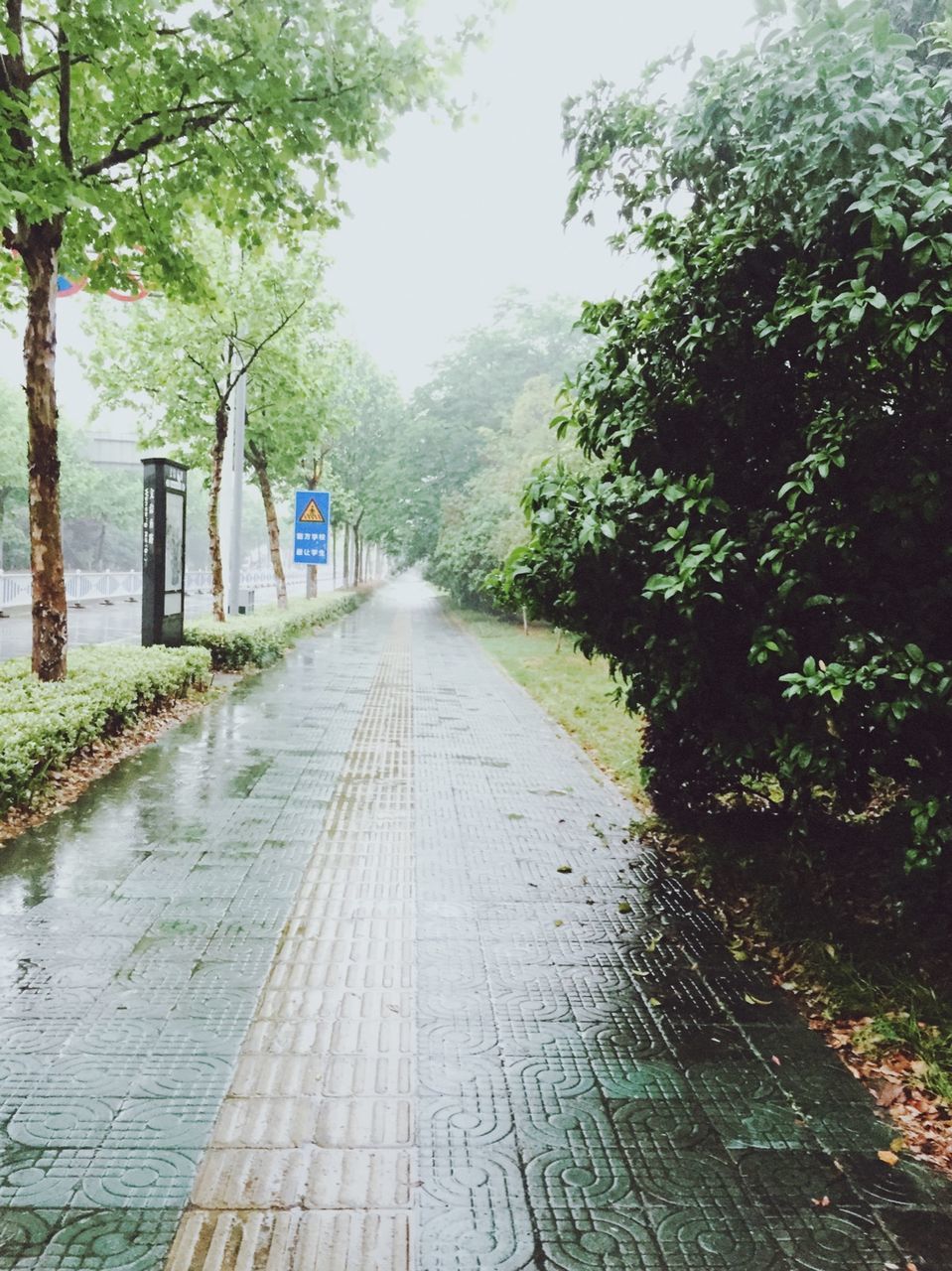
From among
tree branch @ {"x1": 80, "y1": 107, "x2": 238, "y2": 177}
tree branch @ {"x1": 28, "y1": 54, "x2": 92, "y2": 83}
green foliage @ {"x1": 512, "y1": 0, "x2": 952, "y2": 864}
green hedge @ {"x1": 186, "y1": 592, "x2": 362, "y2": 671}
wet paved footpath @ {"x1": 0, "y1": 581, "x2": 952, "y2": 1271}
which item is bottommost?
wet paved footpath @ {"x1": 0, "y1": 581, "x2": 952, "y2": 1271}

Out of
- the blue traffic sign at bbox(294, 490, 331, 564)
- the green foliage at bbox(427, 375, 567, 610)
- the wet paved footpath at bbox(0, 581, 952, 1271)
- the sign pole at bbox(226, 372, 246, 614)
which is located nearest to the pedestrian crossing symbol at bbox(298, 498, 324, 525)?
the blue traffic sign at bbox(294, 490, 331, 564)

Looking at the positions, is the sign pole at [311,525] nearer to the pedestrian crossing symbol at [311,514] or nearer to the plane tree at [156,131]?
the pedestrian crossing symbol at [311,514]

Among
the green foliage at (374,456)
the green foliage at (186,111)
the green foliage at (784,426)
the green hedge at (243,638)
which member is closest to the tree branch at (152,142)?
the green foliage at (186,111)

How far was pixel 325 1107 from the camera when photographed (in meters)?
2.97

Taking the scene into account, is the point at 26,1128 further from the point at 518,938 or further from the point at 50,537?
the point at 50,537

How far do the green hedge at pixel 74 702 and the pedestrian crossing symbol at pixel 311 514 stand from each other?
36.0 ft

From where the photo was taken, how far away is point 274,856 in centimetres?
543

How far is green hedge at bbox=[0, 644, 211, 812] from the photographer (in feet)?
19.0

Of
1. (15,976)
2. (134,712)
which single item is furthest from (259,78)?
(15,976)

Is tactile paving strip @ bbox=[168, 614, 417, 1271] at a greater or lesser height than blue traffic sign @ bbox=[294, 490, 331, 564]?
lesser

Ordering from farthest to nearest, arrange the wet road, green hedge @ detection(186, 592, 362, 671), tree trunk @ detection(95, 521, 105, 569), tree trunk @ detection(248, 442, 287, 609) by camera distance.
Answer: tree trunk @ detection(95, 521, 105, 569)
tree trunk @ detection(248, 442, 287, 609)
the wet road
green hedge @ detection(186, 592, 362, 671)

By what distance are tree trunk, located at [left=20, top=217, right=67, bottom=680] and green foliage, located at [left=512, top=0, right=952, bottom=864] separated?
17.0 feet

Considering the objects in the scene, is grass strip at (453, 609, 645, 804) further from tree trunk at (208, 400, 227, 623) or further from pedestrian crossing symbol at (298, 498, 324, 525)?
tree trunk at (208, 400, 227, 623)

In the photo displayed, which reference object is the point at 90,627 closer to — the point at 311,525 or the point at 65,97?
the point at 311,525
